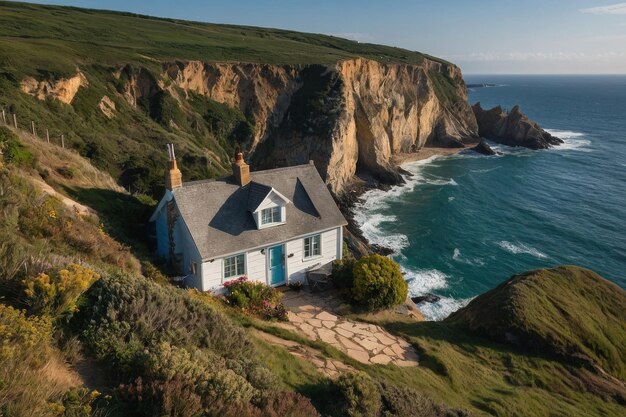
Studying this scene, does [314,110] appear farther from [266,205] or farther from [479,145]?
[266,205]

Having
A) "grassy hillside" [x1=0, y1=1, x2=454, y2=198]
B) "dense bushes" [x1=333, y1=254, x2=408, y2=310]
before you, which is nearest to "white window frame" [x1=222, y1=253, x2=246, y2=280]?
"dense bushes" [x1=333, y1=254, x2=408, y2=310]

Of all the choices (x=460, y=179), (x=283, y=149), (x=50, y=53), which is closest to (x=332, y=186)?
(x=283, y=149)

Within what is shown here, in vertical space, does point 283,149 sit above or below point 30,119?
below

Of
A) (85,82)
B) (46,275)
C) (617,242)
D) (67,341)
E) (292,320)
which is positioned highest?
(85,82)

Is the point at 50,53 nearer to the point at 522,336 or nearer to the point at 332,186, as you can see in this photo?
the point at 332,186

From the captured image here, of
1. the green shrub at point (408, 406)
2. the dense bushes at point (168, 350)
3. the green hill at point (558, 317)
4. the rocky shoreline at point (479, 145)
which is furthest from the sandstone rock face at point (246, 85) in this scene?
the green shrub at point (408, 406)

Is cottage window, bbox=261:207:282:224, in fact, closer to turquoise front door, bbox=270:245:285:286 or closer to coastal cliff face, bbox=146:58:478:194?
turquoise front door, bbox=270:245:285:286

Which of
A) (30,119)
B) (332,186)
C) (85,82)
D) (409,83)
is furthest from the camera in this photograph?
(409,83)
